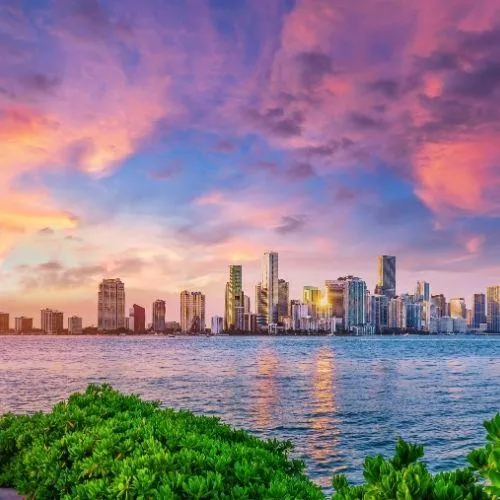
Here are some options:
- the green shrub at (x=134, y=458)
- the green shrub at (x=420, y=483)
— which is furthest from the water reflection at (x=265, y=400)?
the green shrub at (x=420, y=483)

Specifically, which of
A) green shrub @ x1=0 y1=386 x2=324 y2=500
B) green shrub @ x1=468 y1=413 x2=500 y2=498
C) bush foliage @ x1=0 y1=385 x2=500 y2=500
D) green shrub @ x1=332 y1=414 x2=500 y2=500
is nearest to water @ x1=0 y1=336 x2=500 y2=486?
green shrub @ x1=0 y1=386 x2=324 y2=500

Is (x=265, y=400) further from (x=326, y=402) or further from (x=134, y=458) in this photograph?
(x=134, y=458)

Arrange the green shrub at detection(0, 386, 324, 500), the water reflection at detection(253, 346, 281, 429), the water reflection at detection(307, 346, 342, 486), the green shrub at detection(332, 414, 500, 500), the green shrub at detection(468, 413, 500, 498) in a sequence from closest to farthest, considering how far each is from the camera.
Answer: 1. the green shrub at detection(468, 413, 500, 498)
2. the green shrub at detection(332, 414, 500, 500)
3. the green shrub at detection(0, 386, 324, 500)
4. the water reflection at detection(307, 346, 342, 486)
5. the water reflection at detection(253, 346, 281, 429)

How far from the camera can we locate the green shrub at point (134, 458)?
6.00 meters

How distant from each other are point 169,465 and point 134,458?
0.56m

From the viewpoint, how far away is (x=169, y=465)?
20.9ft

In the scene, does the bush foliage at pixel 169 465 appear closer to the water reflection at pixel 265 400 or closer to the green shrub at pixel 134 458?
the green shrub at pixel 134 458

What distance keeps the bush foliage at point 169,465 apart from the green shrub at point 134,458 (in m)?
0.01

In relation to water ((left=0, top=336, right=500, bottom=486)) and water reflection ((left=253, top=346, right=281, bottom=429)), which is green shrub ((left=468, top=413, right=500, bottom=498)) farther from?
water reflection ((left=253, top=346, right=281, bottom=429))

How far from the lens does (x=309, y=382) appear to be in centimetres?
6103

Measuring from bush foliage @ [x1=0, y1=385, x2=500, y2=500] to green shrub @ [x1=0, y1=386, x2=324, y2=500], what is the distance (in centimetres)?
1

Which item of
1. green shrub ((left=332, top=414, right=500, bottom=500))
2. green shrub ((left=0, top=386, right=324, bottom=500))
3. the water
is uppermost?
green shrub ((left=332, top=414, right=500, bottom=500))

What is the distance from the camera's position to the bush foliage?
Answer: 382 cm

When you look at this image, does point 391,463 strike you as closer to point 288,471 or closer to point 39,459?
point 288,471
